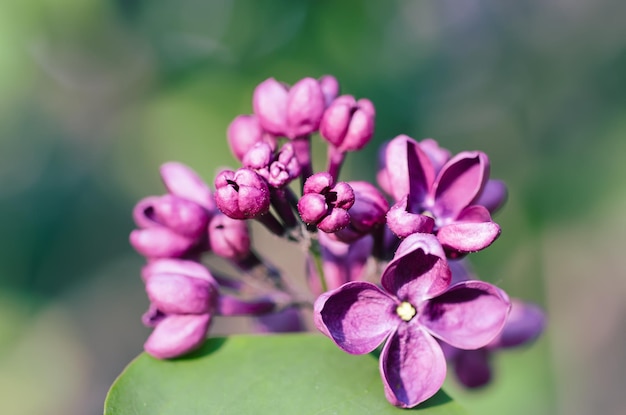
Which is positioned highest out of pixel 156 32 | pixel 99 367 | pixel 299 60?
pixel 156 32

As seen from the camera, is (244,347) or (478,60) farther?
(478,60)

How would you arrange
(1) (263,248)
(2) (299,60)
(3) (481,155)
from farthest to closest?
1. (1) (263,248)
2. (2) (299,60)
3. (3) (481,155)

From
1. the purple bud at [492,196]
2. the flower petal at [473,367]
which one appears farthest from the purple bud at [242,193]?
the flower petal at [473,367]

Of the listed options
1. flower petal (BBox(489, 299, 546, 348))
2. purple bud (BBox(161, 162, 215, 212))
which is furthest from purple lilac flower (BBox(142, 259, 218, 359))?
flower petal (BBox(489, 299, 546, 348))

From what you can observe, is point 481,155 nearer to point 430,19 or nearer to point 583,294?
point 583,294

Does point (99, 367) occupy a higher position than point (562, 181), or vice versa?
point (562, 181)

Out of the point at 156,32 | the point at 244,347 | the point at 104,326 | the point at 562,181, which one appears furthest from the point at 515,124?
the point at 244,347

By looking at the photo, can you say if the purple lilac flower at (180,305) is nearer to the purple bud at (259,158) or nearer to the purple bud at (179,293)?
the purple bud at (179,293)

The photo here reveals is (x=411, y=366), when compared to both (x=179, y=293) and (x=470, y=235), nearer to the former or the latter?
(x=470, y=235)
